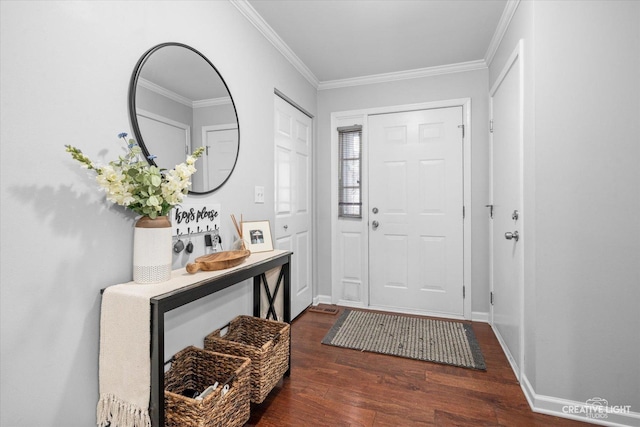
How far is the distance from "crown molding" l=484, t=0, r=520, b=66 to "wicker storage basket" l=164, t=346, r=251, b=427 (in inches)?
106

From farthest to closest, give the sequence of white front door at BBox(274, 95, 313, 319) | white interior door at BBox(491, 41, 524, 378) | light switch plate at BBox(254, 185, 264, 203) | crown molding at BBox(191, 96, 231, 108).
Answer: white front door at BBox(274, 95, 313, 319) < light switch plate at BBox(254, 185, 264, 203) < white interior door at BBox(491, 41, 524, 378) < crown molding at BBox(191, 96, 231, 108)

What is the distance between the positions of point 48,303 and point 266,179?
1.53 m

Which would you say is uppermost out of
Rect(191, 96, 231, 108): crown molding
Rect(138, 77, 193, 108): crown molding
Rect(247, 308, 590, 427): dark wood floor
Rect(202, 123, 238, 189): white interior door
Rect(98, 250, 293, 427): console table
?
Rect(191, 96, 231, 108): crown molding

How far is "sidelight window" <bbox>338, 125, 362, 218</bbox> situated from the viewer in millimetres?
3312

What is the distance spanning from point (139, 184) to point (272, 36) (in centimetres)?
179

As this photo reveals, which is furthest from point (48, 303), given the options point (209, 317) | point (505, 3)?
point (505, 3)

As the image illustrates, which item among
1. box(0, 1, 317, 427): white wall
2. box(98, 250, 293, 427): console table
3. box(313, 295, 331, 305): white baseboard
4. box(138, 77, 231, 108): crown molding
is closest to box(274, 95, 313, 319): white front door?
box(313, 295, 331, 305): white baseboard

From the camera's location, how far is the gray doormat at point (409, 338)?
2232 millimetres

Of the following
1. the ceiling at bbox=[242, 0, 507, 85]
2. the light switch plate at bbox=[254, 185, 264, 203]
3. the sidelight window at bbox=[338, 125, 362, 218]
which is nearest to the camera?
the ceiling at bbox=[242, 0, 507, 85]

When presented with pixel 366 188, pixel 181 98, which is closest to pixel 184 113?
pixel 181 98

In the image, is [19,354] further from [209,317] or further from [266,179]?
[266,179]

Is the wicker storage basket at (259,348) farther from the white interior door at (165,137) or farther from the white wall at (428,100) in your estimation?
the white wall at (428,100)

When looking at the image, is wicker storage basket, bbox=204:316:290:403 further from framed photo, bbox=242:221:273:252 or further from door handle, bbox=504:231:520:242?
door handle, bbox=504:231:520:242

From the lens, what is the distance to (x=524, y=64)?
1.84 metres
